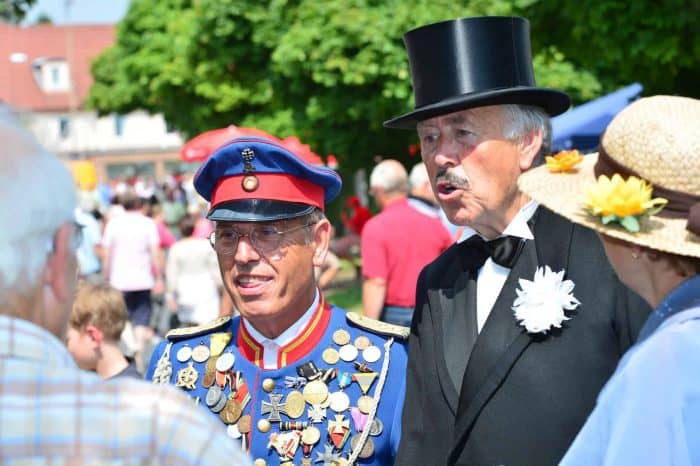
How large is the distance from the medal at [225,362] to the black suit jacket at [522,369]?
597 millimetres

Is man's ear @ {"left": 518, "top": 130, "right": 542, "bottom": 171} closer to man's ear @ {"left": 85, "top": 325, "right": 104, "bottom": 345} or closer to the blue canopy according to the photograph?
man's ear @ {"left": 85, "top": 325, "right": 104, "bottom": 345}

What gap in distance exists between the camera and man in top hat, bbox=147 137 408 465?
123 inches

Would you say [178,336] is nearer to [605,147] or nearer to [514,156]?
[514,156]

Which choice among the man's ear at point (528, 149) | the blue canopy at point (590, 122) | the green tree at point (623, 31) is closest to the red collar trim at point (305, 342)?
the man's ear at point (528, 149)

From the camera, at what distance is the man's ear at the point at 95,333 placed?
4668 millimetres

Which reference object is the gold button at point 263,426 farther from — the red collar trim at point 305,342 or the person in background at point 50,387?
the person in background at point 50,387

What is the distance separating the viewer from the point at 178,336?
3.39 metres

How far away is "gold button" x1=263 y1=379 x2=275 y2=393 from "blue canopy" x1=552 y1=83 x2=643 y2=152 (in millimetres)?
6717

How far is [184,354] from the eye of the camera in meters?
3.32

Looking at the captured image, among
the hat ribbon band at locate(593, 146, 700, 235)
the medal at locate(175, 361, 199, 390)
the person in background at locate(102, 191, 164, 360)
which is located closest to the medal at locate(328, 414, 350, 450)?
the medal at locate(175, 361, 199, 390)

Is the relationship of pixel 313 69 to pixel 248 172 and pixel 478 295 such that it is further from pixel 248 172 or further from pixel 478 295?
pixel 478 295

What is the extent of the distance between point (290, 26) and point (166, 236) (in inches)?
190

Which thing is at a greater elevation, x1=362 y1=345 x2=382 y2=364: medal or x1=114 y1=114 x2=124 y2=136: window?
x1=114 y1=114 x2=124 y2=136: window

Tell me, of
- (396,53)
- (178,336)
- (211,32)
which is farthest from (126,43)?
(178,336)
